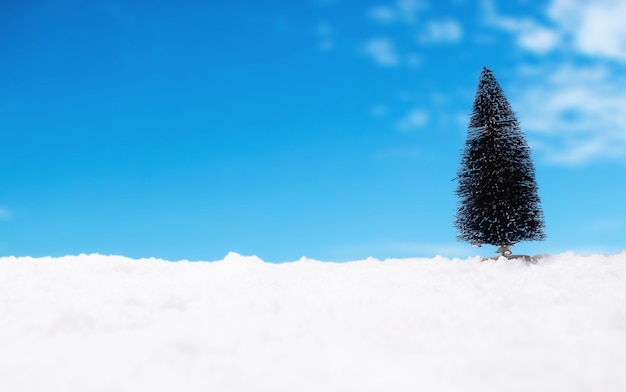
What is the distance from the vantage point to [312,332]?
7.82 m

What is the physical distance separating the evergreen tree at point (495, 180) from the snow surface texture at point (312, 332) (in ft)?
20.4

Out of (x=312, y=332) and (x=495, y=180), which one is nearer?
(x=312, y=332)

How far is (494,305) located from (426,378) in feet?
10.5

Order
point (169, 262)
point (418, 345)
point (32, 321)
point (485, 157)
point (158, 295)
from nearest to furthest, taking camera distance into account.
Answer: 1. point (418, 345)
2. point (32, 321)
3. point (158, 295)
4. point (169, 262)
5. point (485, 157)

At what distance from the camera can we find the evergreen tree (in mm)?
18484

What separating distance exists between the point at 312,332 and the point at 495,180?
12.8 metres

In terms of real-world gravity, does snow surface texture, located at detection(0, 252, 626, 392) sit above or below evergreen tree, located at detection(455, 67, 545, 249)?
below

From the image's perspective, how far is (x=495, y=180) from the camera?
18.9 metres

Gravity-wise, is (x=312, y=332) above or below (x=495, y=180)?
below

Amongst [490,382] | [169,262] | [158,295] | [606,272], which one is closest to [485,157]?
[606,272]

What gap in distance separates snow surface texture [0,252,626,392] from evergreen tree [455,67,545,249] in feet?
20.4

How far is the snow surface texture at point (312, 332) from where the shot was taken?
21.5ft

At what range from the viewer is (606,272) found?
13.2 metres

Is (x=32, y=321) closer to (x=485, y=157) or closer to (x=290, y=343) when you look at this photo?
(x=290, y=343)
